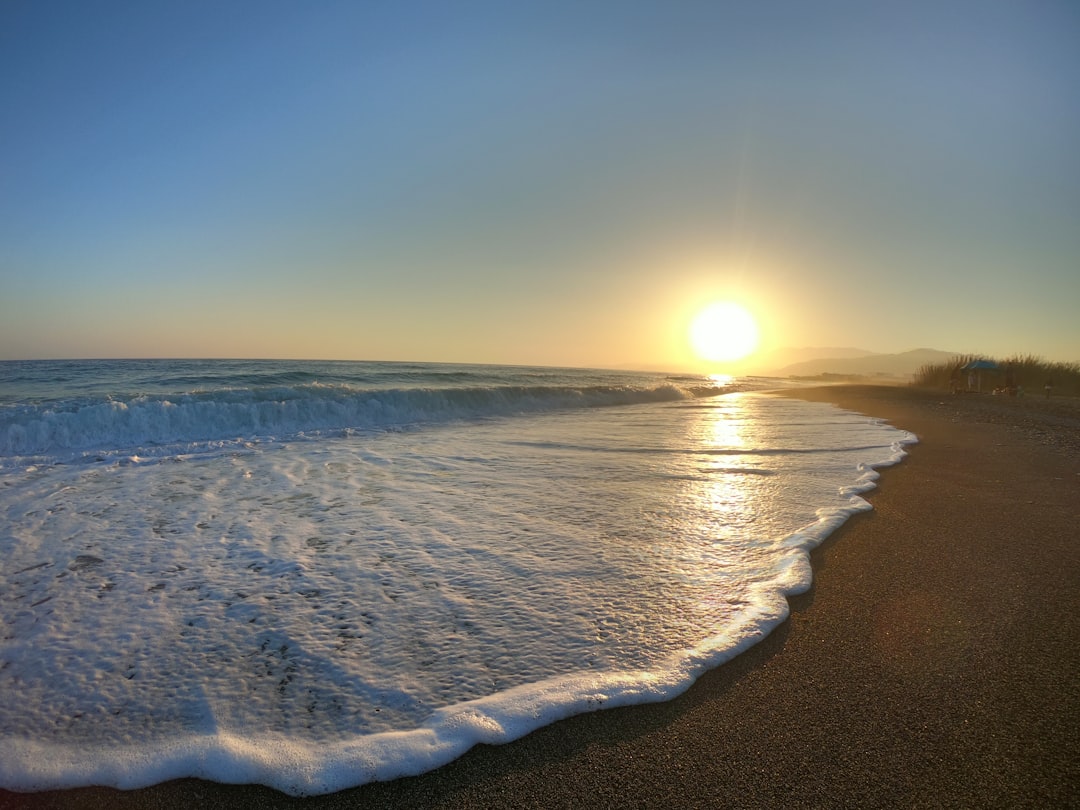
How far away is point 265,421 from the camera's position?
13.1m

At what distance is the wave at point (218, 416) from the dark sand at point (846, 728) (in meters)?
9.85

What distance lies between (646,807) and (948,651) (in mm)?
1905

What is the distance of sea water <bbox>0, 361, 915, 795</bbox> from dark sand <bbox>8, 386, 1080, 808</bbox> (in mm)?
100

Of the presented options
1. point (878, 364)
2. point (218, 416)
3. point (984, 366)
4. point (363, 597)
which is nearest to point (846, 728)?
point (363, 597)

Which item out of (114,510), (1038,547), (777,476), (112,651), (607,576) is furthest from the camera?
(777,476)

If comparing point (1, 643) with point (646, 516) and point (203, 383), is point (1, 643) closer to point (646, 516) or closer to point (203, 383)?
point (646, 516)

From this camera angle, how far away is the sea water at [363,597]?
2125mm

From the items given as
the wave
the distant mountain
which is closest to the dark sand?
the wave

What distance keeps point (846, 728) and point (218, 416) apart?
13.9 meters

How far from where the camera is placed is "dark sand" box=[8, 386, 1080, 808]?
1796 mm

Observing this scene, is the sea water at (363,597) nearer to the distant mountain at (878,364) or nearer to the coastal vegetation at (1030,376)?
the coastal vegetation at (1030,376)

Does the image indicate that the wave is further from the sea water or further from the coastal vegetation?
the coastal vegetation

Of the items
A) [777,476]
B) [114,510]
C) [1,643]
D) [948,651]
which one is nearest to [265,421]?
[114,510]

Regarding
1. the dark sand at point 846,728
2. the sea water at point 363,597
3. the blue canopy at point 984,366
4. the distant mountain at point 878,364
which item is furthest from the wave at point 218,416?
the distant mountain at point 878,364
